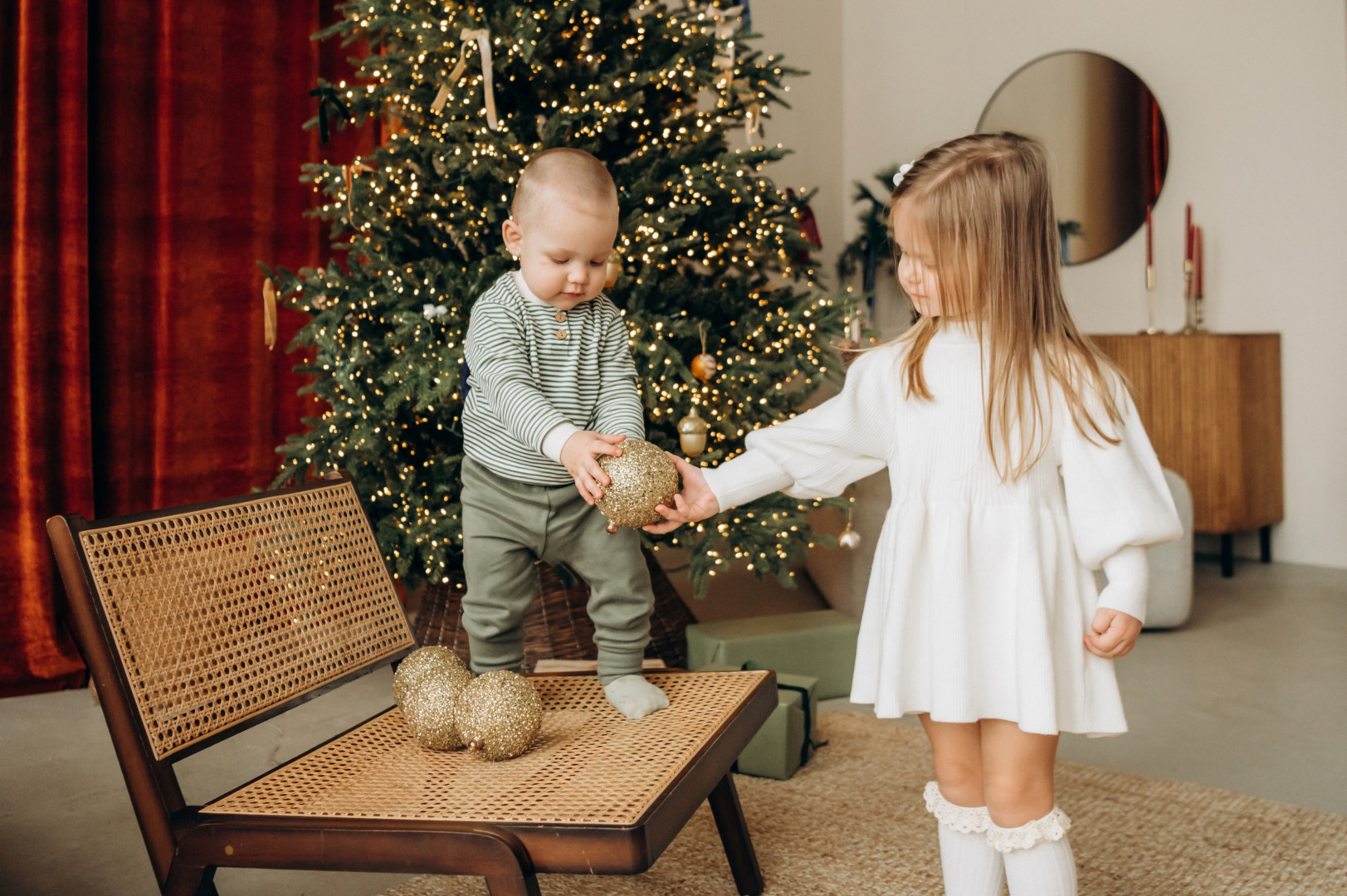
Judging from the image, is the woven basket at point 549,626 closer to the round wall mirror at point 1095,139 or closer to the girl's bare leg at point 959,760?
the girl's bare leg at point 959,760

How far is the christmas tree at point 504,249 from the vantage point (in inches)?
92.3

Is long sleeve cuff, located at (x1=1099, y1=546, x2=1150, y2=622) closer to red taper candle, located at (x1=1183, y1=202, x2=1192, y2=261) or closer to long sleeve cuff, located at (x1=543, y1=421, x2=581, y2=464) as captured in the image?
long sleeve cuff, located at (x1=543, y1=421, x2=581, y2=464)

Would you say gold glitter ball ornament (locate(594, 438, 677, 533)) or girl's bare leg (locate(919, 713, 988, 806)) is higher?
gold glitter ball ornament (locate(594, 438, 677, 533))

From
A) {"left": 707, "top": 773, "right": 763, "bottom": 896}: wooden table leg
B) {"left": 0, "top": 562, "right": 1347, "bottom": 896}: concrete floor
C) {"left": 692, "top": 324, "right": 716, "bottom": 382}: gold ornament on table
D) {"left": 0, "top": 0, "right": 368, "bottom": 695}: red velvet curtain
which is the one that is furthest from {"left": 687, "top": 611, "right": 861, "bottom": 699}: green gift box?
{"left": 0, "top": 0, "right": 368, "bottom": 695}: red velvet curtain

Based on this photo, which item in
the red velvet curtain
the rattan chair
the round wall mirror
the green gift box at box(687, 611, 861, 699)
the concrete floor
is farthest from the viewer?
the round wall mirror

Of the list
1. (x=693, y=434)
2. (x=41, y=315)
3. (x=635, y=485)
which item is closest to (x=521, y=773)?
(x=635, y=485)

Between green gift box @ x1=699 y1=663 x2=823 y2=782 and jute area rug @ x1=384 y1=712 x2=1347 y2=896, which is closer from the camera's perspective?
jute area rug @ x1=384 y1=712 x2=1347 y2=896

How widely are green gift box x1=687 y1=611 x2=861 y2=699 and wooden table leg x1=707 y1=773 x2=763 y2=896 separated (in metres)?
0.86

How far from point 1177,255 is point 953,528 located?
12.4ft

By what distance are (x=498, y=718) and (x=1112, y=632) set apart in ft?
2.33

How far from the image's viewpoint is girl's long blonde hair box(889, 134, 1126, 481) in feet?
3.91

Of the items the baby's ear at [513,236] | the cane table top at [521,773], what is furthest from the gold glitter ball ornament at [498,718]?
the baby's ear at [513,236]

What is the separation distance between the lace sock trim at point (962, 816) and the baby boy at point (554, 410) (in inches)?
14.9

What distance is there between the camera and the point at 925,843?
1714 millimetres
